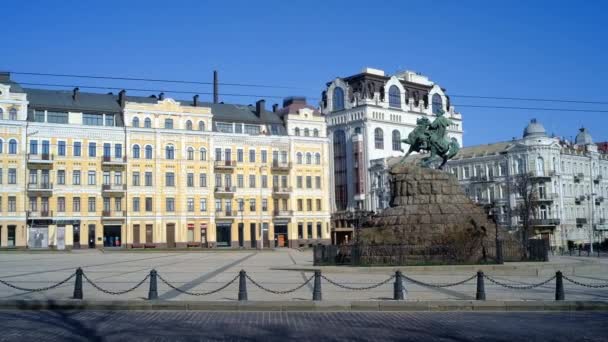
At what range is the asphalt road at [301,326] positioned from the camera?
1238 centimetres

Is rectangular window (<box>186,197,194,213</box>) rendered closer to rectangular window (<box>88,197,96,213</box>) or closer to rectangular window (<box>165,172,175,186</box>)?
rectangular window (<box>165,172,175,186</box>)

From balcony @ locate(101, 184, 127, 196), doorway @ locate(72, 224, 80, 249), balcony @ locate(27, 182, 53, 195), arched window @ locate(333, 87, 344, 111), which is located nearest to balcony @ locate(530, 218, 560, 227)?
arched window @ locate(333, 87, 344, 111)

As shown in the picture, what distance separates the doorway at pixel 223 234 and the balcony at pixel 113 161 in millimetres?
12537

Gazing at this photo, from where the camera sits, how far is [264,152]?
241 feet

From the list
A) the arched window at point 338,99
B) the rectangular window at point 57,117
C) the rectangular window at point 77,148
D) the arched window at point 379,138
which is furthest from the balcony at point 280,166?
the arched window at point 338,99

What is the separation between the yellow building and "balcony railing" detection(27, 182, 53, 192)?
137 mm

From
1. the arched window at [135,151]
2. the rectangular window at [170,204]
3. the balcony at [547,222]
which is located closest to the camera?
the arched window at [135,151]

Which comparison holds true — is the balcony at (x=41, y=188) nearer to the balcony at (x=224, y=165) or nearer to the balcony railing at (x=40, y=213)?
the balcony railing at (x=40, y=213)

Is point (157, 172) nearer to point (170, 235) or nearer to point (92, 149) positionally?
point (170, 235)

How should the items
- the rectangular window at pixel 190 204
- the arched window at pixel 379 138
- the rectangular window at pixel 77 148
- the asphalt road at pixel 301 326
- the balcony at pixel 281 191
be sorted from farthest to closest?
the arched window at pixel 379 138
the balcony at pixel 281 191
the rectangular window at pixel 190 204
the rectangular window at pixel 77 148
the asphalt road at pixel 301 326

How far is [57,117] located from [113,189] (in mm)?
9190

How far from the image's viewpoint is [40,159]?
2467 inches

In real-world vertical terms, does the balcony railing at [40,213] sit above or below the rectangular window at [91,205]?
below

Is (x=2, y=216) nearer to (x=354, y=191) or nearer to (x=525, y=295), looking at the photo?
(x=354, y=191)
